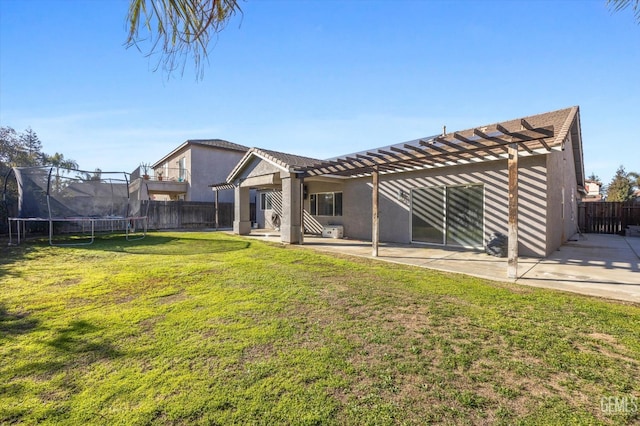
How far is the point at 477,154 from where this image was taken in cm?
817

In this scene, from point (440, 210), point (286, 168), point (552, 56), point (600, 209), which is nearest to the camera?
point (552, 56)

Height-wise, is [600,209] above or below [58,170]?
below

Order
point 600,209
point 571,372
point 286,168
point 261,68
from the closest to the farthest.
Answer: point 571,372, point 261,68, point 286,168, point 600,209

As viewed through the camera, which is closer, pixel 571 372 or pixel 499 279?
pixel 571 372

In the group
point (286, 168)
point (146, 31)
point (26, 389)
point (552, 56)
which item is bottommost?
point (26, 389)

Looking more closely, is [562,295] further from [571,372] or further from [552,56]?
[552,56]

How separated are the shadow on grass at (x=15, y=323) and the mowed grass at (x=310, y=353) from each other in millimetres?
29

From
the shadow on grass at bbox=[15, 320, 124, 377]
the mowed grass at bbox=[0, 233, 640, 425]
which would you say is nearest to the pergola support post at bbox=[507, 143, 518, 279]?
the mowed grass at bbox=[0, 233, 640, 425]

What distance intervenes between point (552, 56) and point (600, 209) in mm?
13803

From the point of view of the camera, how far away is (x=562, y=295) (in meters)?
4.58

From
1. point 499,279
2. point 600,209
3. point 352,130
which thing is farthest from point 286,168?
point 600,209

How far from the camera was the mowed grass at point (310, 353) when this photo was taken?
1996mm

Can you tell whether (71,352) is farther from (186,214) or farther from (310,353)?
(186,214)

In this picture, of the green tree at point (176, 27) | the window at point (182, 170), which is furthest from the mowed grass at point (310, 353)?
the window at point (182, 170)
